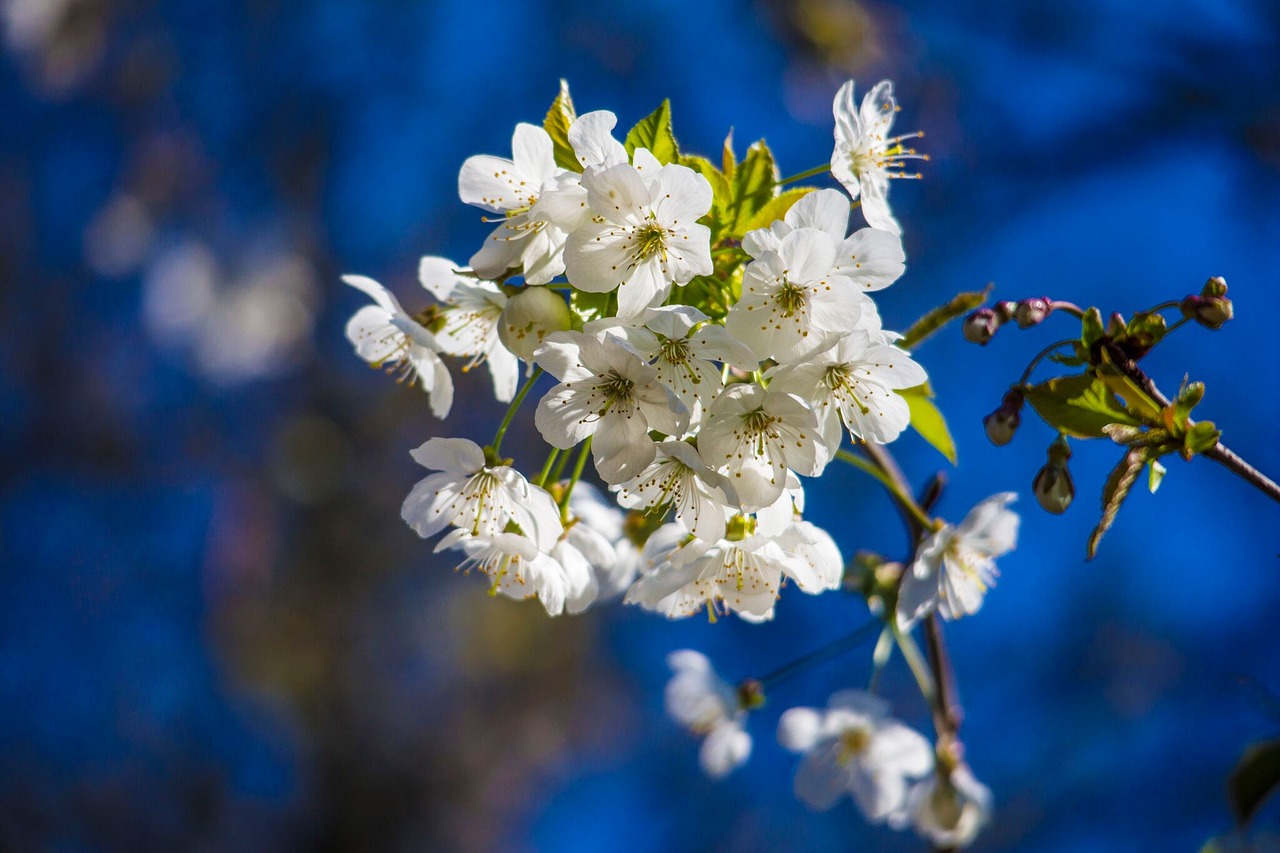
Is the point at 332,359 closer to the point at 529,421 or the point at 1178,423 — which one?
the point at 529,421

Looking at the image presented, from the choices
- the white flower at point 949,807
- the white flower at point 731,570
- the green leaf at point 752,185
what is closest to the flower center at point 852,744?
the white flower at point 949,807

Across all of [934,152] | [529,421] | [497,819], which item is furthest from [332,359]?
[934,152]

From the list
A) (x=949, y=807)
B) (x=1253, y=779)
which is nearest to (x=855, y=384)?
(x=1253, y=779)

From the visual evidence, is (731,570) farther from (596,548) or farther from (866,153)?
(866,153)

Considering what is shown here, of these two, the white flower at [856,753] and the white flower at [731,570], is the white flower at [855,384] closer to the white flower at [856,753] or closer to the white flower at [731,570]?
the white flower at [731,570]

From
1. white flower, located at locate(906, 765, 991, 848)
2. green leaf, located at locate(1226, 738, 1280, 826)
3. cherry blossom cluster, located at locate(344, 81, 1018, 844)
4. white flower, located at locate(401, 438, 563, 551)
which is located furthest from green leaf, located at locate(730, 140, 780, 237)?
white flower, located at locate(906, 765, 991, 848)

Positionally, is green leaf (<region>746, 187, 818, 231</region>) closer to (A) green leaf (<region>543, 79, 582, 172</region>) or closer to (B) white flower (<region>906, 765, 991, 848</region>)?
(A) green leaf (<region>543, 79, 582, 172</region>)

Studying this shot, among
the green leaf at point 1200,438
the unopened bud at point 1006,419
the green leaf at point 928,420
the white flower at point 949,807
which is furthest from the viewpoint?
the white flower at point 949,807
